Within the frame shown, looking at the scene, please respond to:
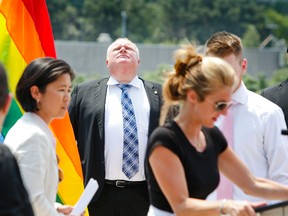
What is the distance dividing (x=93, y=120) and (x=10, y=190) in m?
3.74

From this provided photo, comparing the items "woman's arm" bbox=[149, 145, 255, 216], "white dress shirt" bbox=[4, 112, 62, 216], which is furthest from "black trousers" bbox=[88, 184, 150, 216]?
"woman's arm" bbox=[149, 145, 255, 216]

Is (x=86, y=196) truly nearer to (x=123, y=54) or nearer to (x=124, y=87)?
(x=124, y=87)

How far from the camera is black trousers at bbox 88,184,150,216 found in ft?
23.8

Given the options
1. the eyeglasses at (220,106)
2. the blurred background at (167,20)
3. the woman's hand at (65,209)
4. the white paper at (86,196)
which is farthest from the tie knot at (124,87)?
the blurred background at (167,20)

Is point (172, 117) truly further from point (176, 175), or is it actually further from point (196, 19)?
point (196, 19)

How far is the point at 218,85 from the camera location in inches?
170

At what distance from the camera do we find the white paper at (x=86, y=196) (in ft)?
14.9

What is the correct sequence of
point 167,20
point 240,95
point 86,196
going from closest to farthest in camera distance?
point 86,196 < point 240,95 < point 167,20

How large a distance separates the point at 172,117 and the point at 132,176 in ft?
8.80

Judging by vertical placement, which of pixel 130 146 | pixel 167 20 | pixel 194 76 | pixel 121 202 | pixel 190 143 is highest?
pixel 194 76

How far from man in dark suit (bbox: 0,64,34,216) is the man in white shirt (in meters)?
2.13

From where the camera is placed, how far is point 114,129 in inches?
287

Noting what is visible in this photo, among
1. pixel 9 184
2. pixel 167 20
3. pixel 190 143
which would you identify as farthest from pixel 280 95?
pixel 167 20

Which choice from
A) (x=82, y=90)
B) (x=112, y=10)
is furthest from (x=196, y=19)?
(x=82, y=90)
